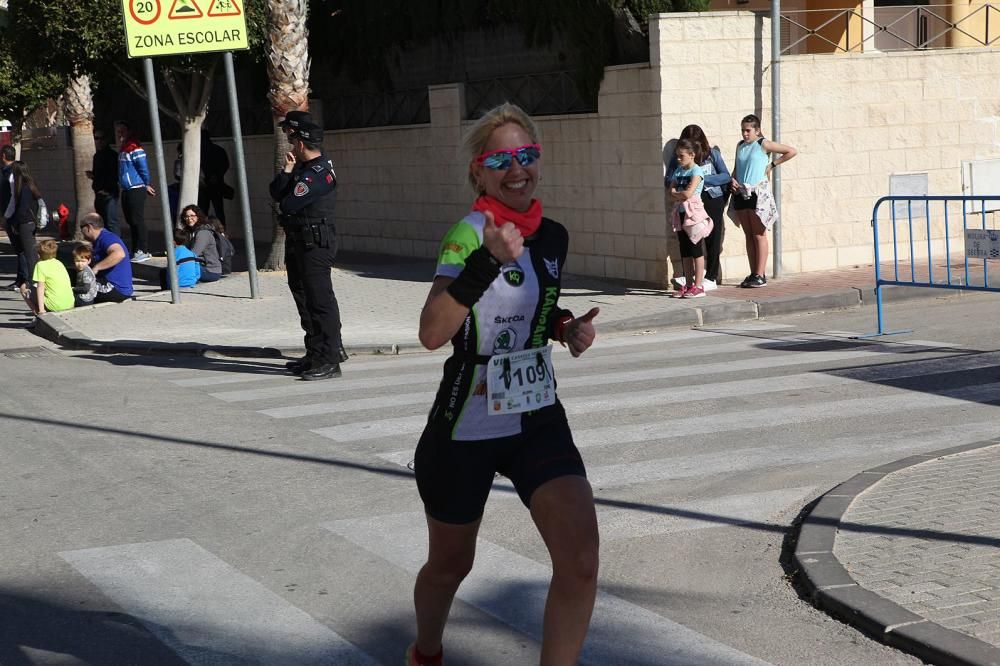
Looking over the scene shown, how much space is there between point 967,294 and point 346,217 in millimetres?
11255

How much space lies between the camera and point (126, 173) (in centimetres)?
2177

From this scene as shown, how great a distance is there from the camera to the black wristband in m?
3.79

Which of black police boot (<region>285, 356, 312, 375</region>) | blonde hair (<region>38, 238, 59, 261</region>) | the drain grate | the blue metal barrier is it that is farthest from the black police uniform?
blonde hair (<region>38, 238, 59, 261</region>)

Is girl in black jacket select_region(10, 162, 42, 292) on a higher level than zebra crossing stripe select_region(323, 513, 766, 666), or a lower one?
higher

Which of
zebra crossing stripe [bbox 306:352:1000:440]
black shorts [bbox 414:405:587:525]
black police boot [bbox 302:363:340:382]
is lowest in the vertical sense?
zebra crossing stripe [bbox 306:352:1000:440]

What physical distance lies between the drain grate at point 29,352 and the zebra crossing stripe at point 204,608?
24.7 ft

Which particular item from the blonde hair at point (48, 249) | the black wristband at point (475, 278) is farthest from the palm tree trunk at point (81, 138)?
the black wristband at point (475, 278)

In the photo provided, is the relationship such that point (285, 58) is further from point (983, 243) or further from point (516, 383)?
point (516, 383)

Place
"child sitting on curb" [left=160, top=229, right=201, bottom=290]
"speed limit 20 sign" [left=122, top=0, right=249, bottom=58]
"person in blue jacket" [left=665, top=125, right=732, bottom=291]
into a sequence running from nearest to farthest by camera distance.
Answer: "person in blue jacket" [left=665, top=125, right=732, bottom=291] → "speed limit 20 sign" [left=122, top=0, right=249, bottom=58] → "child sitting on curb" [left=160, top=229, right=201, bottom=290]

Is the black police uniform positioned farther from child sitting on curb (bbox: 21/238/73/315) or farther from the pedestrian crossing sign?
child sitting on curb (bbox: 21/238/73/315)

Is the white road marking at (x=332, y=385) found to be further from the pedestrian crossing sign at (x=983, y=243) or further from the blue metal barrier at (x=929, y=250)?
the pedestrian crossing sign at (x=983, y=243)

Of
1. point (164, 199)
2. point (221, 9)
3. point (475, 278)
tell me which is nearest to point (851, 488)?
point (475, 278)

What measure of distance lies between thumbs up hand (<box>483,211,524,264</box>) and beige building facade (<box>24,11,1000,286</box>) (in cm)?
1134

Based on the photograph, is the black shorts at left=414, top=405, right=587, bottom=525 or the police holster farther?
the police holster
